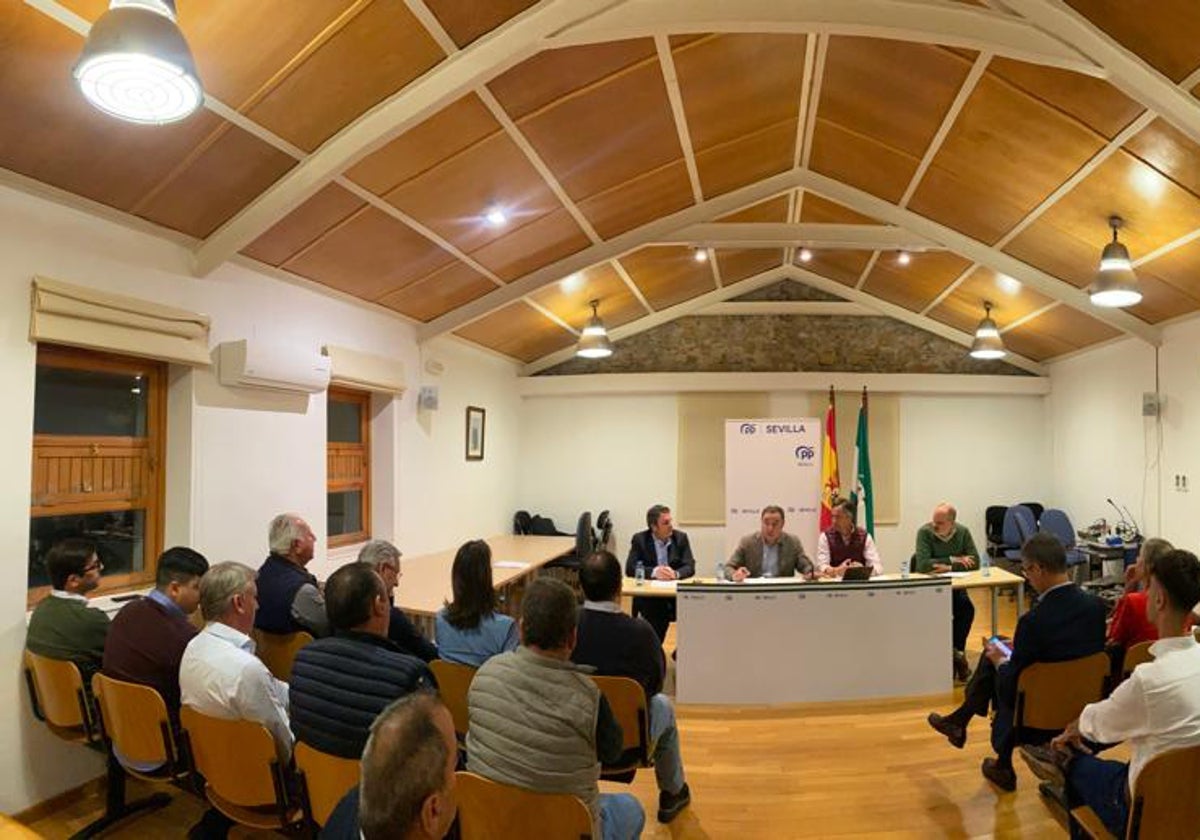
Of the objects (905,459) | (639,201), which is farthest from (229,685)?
(905,459)

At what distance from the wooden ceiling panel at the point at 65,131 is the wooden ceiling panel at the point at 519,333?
3.50m

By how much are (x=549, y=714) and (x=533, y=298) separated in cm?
532

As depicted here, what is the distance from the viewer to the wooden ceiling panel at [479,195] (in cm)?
402

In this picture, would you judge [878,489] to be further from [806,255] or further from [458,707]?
[458,707]

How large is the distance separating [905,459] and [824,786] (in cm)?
615

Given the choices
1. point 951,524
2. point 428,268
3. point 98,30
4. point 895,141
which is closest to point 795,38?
point 895,141

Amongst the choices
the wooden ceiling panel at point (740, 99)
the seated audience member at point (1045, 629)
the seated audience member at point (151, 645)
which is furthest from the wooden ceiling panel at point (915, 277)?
the seated audience member at point (151, 645)

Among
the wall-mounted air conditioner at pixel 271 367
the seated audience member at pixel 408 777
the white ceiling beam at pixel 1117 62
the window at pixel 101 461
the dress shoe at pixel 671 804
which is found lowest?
the dress shoe at pixel 671 804

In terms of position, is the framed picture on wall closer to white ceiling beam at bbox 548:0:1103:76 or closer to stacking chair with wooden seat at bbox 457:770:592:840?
white ceiling beam at bbox 548:0:1103:76

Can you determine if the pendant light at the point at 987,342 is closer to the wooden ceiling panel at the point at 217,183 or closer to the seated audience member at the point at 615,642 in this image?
the seated audience member at the point at 615,642

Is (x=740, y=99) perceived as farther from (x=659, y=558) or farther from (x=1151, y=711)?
(x=1151, y=711)

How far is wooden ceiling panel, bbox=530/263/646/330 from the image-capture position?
6652mm

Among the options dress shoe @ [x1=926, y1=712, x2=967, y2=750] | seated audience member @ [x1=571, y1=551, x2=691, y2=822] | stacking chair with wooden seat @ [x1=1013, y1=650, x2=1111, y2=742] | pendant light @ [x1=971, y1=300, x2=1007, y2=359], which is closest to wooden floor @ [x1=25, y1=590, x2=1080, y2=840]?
dress shoe @ [x1=926, y1=712, x2=967, y2=750]

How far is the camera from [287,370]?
4207 mm
